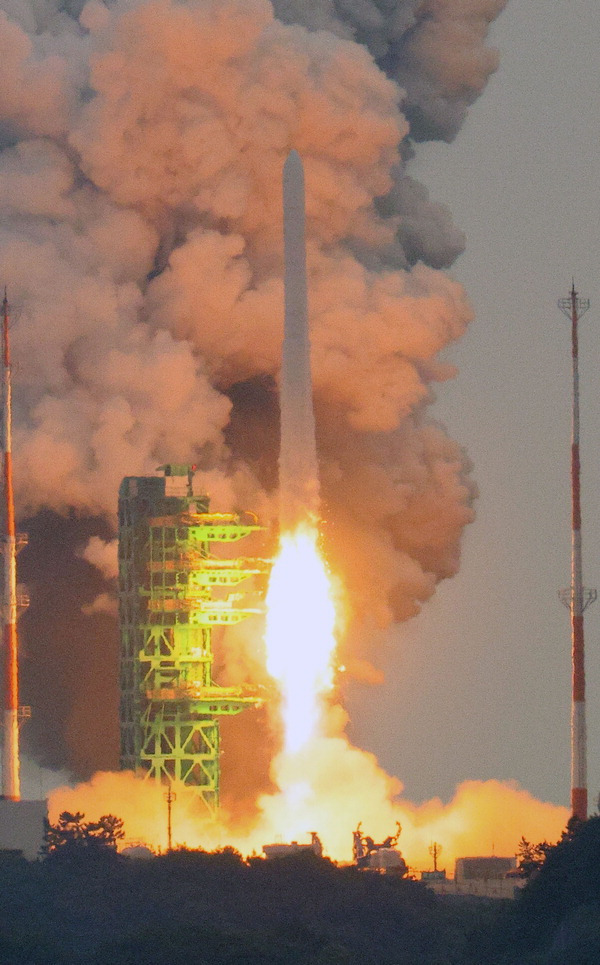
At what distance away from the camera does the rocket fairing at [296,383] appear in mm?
148000

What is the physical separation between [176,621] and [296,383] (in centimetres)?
920

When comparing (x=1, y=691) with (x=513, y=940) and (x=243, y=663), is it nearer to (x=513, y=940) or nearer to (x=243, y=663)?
(x=243, y=663)

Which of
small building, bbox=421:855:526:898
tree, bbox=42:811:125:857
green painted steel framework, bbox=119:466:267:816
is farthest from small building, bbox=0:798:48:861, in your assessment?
small building, bbox=421:855:526:898

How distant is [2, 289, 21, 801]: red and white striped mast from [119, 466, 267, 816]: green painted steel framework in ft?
15.6

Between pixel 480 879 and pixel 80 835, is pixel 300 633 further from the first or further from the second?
pixel 80 835

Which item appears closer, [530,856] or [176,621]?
[530,856]

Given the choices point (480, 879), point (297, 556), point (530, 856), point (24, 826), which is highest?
point (297, 556)

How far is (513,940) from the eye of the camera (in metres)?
130

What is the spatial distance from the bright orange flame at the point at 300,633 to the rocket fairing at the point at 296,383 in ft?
4.35

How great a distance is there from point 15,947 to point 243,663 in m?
27.6

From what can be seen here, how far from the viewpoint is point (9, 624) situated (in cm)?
14838

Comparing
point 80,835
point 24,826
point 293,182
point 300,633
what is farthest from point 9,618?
point 293,182

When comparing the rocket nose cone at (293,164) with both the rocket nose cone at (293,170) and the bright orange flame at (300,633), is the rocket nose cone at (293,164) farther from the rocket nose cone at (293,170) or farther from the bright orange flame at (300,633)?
the bright orange flame at (300,633)

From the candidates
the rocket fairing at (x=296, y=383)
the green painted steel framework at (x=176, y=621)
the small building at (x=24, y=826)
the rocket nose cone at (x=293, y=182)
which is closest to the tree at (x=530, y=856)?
the green painted steel framework at (x=176, y=621)
